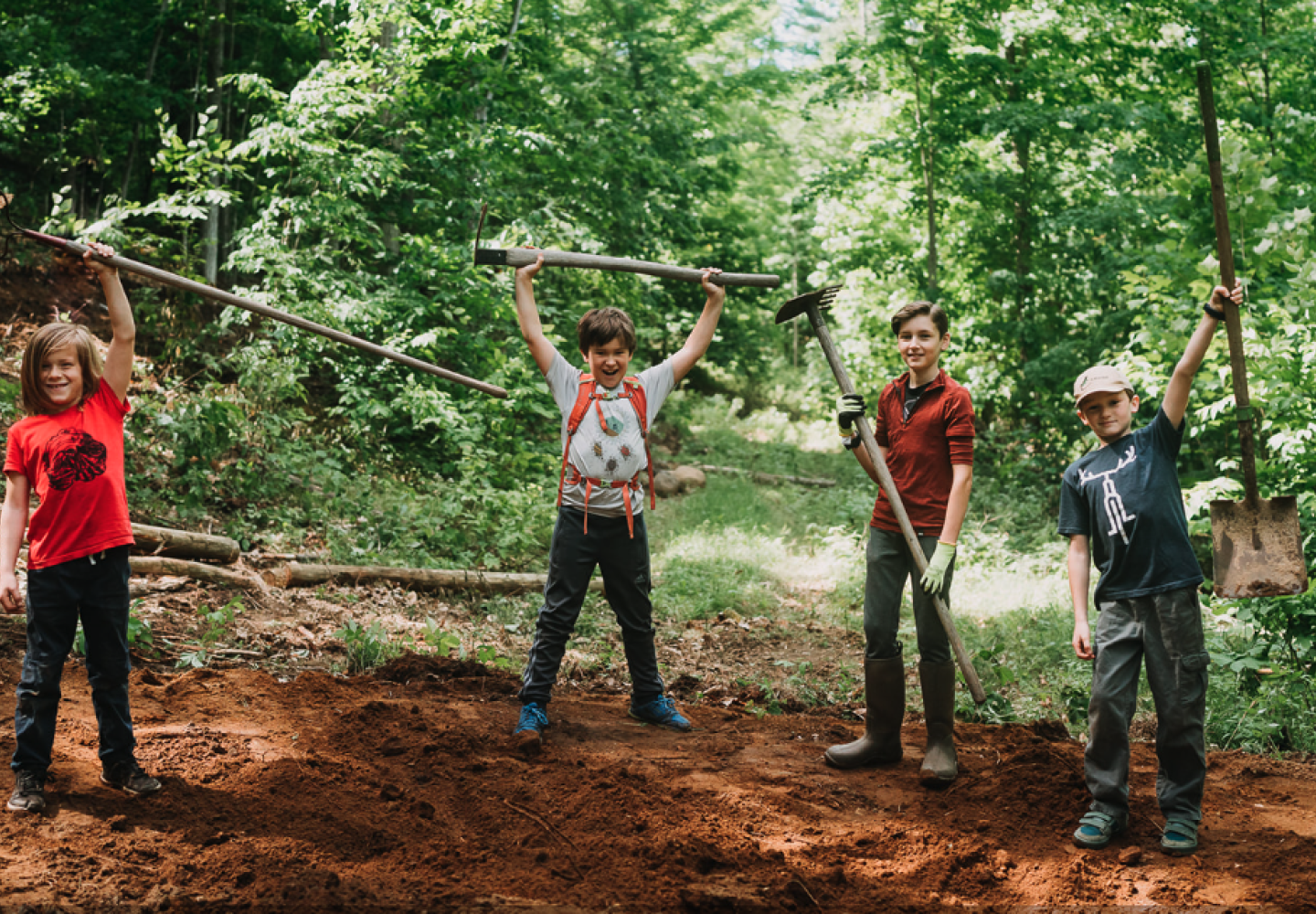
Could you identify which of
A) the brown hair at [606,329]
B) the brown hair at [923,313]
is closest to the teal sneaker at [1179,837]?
the brown hair at [923,313]

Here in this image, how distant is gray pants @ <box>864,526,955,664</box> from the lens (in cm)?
430

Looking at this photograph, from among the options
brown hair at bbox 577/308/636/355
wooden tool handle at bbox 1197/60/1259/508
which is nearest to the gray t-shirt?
brown hair at bbox 577/308/636/355

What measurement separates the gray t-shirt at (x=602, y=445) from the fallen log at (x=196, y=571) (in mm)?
3447

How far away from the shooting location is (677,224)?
14.6 metres

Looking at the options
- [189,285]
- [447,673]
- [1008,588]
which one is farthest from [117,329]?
[1008,588]

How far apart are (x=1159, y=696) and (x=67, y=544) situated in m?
4.24

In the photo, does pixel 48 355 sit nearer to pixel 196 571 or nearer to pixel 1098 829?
pixel 196 571

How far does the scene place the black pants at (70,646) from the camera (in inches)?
142

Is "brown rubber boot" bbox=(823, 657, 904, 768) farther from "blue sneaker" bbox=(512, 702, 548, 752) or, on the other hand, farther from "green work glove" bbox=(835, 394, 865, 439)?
"blue sneaker" bbox=(512, 702, 548, 752)

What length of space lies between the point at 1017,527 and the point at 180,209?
10.2m

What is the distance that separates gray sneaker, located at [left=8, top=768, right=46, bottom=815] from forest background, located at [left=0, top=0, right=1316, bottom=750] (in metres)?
4.32

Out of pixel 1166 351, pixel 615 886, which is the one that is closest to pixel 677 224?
pixel 1166 351

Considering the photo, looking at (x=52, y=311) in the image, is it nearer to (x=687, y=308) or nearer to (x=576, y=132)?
(x=576, y=132)

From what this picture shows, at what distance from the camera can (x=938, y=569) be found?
4.07 m
